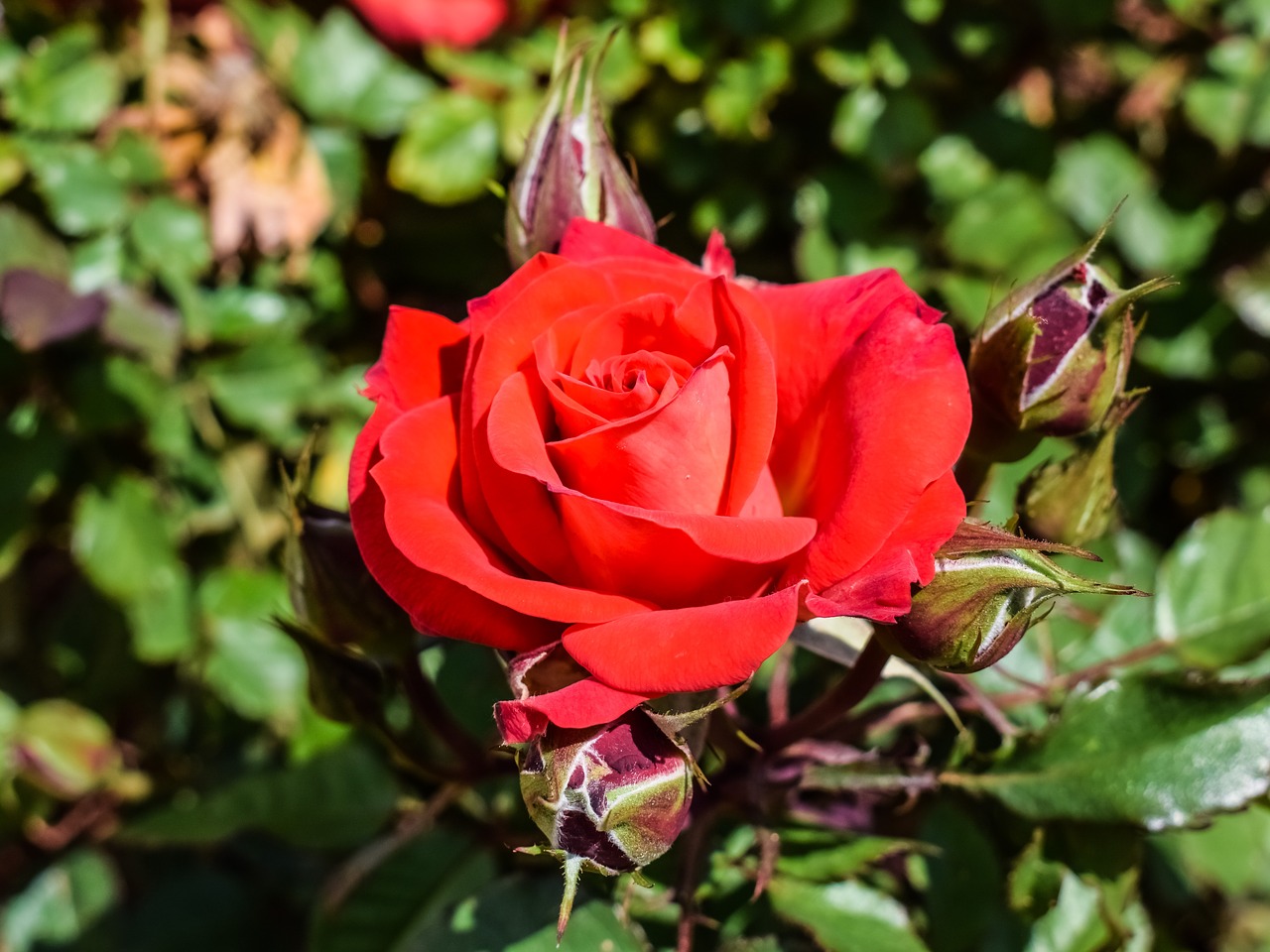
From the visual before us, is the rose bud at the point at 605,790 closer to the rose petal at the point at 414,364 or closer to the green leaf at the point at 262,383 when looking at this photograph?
the rose petal at the point at 414,364

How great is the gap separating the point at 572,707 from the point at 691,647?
0.05 meters

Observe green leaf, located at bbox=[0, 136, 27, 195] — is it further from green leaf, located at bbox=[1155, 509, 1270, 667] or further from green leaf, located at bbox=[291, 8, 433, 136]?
green leaf, located at bbox=[1155, 509, 1270, 667]

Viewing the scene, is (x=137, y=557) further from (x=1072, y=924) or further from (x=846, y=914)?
(x=1072, y=924)

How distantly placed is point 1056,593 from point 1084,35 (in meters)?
1.14

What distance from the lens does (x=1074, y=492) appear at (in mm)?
593

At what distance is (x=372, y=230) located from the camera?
156 cm

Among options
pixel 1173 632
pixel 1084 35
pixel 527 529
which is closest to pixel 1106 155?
pixel 1084 35

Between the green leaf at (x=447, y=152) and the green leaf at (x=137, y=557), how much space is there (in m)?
0.51

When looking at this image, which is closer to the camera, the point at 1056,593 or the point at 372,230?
the point at 1056,593

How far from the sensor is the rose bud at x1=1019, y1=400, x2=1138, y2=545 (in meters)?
0.59

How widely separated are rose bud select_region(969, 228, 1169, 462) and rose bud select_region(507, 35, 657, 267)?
21 cm

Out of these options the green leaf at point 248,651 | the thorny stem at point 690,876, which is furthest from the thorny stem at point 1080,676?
the green leaf at point 248,651

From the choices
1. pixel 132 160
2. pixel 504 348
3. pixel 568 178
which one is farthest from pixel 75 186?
pixel 504 348

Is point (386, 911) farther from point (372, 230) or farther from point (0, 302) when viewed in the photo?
point (372, 230)
